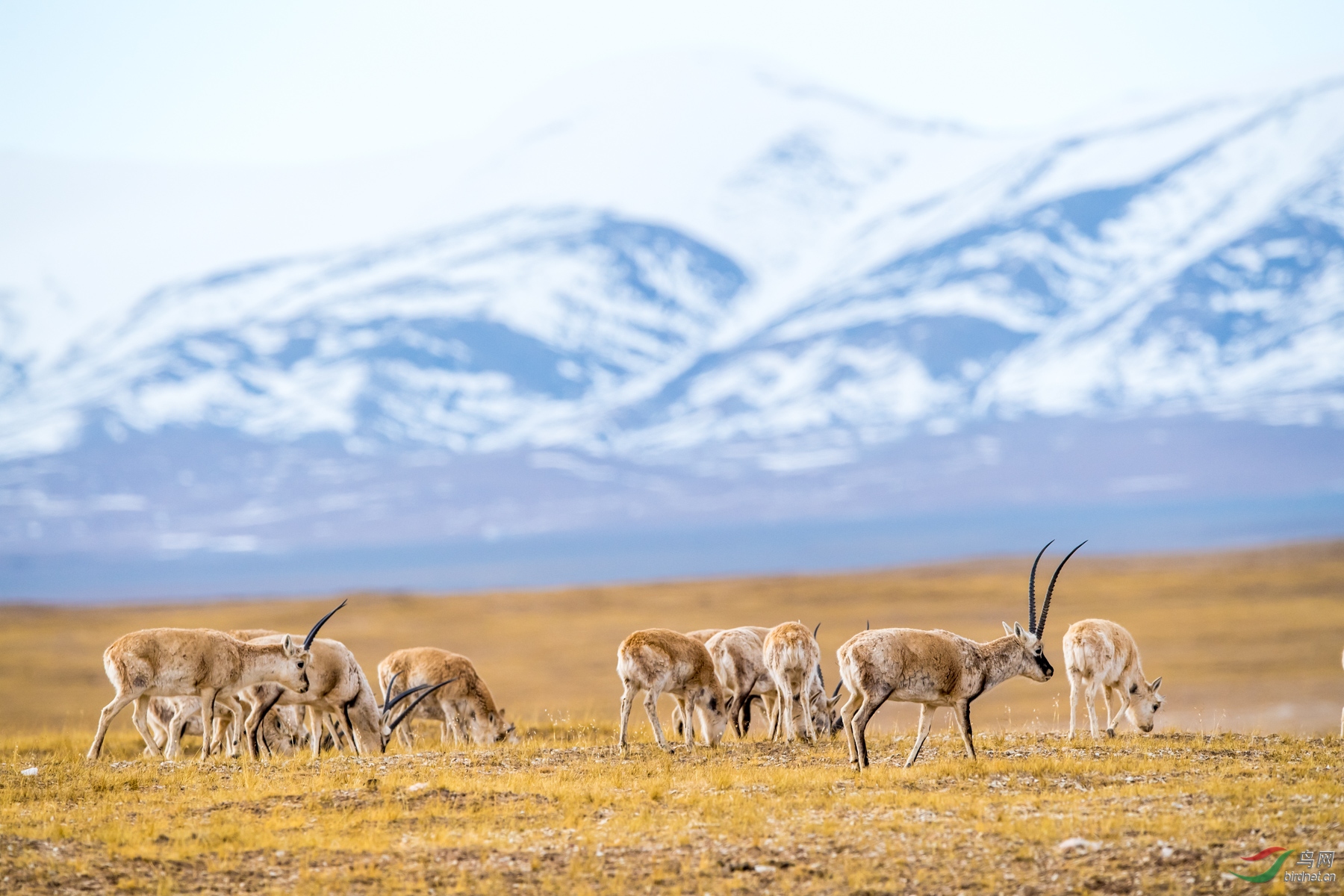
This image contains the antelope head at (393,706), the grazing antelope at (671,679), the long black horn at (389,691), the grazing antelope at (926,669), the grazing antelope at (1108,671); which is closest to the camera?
the grazing antelope at (926,669)

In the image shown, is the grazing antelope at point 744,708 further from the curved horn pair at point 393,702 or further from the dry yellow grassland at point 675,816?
the curved horn pair at point 393,702

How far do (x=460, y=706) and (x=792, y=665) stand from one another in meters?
5.47

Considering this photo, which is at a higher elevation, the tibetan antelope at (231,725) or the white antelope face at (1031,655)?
the white antelope face at (1031,655)

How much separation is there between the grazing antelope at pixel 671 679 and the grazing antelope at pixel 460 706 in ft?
10.3

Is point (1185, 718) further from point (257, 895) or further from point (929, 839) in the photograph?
point (257, 895)

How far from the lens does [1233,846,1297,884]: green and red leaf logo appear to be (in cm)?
1134

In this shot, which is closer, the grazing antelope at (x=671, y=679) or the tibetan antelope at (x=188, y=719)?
the grazing antelope at (x=671, y=679)

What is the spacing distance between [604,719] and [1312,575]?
60778 millimetres

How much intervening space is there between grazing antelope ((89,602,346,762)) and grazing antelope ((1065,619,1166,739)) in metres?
10.00

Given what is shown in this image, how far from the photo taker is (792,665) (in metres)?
19.0

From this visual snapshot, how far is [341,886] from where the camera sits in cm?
1178

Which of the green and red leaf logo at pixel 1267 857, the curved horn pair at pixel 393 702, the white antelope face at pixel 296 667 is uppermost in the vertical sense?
the white antelope face at pixel 296 667

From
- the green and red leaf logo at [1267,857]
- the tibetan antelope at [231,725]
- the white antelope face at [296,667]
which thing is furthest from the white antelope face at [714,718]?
the green and red leaf logo at [1267,857]

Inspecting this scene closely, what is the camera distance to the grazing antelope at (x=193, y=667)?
17.4m
